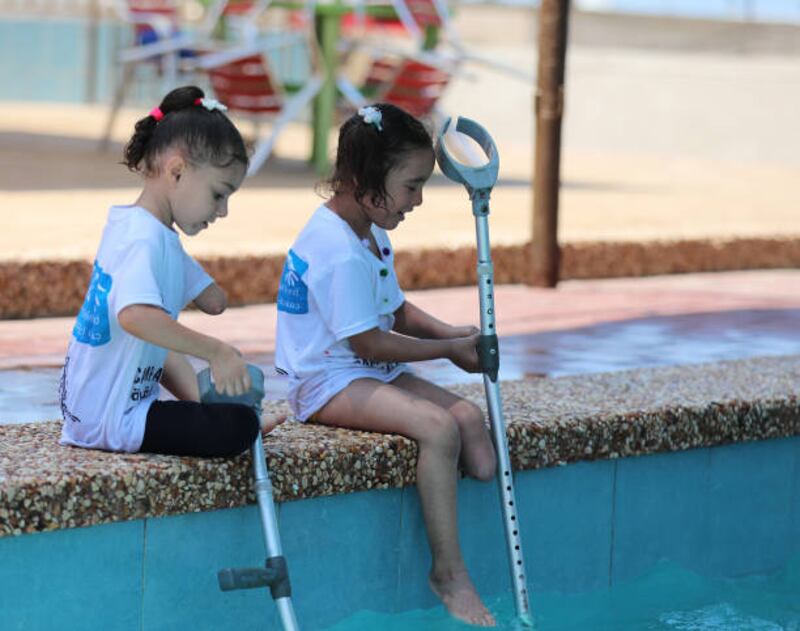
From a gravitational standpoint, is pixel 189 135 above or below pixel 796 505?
above

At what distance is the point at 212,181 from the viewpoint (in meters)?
3.04

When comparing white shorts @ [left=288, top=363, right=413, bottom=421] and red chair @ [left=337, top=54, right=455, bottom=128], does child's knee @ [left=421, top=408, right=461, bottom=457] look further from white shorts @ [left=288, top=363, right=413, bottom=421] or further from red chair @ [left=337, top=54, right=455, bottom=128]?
red chair @ [left=337, top=54, right=455, bottom=128]

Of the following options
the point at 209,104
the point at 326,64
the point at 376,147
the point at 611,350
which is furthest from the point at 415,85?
the point at 209,104

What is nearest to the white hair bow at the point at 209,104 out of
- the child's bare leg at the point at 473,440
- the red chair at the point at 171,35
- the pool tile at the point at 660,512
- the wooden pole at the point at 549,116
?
the child's bare leg at the point at 473,440

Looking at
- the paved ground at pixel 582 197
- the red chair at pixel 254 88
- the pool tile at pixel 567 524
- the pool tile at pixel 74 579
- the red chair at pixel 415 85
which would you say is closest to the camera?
the pool tile at pixel 74 579

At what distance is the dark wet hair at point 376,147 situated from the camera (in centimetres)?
339

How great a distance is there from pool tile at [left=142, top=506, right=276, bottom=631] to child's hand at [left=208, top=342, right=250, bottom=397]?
304mm

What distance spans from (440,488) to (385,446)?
141mm

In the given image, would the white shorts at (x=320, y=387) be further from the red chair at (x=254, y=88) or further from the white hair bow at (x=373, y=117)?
the red chair at (x=254, y=88)

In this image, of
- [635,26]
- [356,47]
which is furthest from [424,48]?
[635,26]

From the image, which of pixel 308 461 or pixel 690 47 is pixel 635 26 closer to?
pixel 690 47

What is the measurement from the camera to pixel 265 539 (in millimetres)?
2967

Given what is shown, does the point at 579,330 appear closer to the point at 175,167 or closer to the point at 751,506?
the point at 751,506

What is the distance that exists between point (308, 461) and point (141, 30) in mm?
8198
